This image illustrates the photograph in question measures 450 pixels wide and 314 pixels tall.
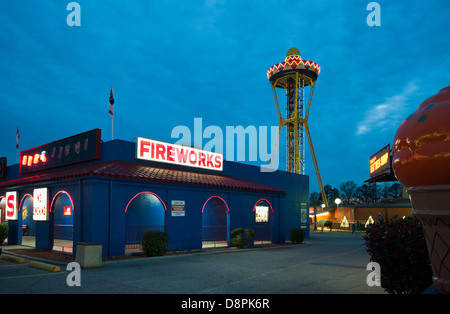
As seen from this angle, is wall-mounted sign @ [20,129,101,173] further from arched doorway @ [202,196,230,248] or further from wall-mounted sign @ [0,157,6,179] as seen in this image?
arched doorway @ [202,196,230,248]

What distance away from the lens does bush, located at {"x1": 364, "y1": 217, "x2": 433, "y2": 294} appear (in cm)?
716

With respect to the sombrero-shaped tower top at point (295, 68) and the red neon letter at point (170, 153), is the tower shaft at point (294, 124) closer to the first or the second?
the sombrero-shaped tower top at point (295, 68)

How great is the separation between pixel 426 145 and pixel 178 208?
14.5m

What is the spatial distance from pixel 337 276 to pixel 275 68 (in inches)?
1844

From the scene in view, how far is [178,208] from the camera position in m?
18.6

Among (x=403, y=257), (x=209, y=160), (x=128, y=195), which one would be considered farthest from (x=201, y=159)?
(x=403, y=257)

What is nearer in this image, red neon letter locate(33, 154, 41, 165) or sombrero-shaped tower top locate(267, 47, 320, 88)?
red neon letter locate(33, 154, 41, 165)

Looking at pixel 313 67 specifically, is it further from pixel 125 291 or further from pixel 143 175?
pixel 125 291

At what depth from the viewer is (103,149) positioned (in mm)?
18734

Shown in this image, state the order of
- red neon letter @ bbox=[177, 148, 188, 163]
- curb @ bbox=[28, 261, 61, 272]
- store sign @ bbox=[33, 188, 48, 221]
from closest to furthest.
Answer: curb @ bbox=[28, 261, 61, 272] → store sign @ bbox=[33, 188, 48, 221] → red neon letter @ bbox=[177, 148, 188, 163]

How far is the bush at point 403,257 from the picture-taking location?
23.5 ft

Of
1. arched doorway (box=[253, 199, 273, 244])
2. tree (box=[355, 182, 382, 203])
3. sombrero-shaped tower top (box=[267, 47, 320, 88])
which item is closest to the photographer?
arched doorway (box=[253, 199, 273, 244])

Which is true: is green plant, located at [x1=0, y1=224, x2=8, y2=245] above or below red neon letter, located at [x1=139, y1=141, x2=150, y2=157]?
below

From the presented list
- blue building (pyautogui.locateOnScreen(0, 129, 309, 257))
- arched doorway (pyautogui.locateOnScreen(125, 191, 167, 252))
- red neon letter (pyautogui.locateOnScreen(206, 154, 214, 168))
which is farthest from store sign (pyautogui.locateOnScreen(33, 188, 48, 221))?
red neon letter (pyautogui.locateOnScreen(206, 154, 214, 168))
